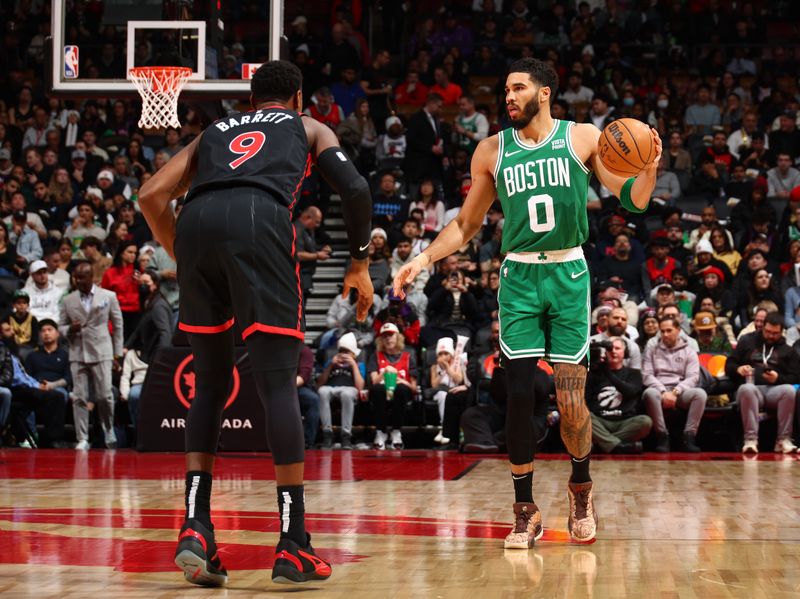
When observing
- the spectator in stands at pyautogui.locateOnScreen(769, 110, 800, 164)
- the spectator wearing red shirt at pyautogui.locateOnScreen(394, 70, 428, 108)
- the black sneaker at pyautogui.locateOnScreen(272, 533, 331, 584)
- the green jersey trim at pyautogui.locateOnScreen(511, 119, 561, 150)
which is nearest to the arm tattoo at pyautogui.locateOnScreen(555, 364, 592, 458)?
the green jersey trim at pyautogui.locateOnScreen(511, 119, 561, 150)

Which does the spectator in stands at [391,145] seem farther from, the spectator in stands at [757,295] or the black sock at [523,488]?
the black sock at [523,488]

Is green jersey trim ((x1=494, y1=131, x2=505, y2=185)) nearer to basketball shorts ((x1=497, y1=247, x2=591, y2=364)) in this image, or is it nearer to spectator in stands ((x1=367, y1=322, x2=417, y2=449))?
basketball shorts ((x1=497, y1=247, x2=591, y2=364))

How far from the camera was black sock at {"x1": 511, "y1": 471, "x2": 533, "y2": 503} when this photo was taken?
5691 millimetres

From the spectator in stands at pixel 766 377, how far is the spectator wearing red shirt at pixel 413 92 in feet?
29.4

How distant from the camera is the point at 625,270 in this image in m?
14.6

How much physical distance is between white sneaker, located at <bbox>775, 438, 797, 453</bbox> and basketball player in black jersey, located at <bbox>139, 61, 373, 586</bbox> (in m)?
8.28

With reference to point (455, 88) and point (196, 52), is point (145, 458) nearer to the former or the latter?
point (196, 52)

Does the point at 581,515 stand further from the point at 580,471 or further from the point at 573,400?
the point at 573,400

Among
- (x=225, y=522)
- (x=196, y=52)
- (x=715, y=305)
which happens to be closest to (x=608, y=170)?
(x=225, y=522)

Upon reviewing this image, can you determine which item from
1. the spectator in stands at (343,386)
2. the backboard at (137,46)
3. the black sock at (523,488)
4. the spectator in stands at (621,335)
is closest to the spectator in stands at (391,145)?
the spectator in stands at (343,386)

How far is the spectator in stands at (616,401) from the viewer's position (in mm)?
12008

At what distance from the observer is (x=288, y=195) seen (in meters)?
4.74

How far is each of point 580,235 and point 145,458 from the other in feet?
22.2

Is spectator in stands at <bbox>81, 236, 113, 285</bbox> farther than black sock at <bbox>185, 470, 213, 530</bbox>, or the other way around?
spectator in stands at <bbox>81, 236, 113, 285</bbox>
